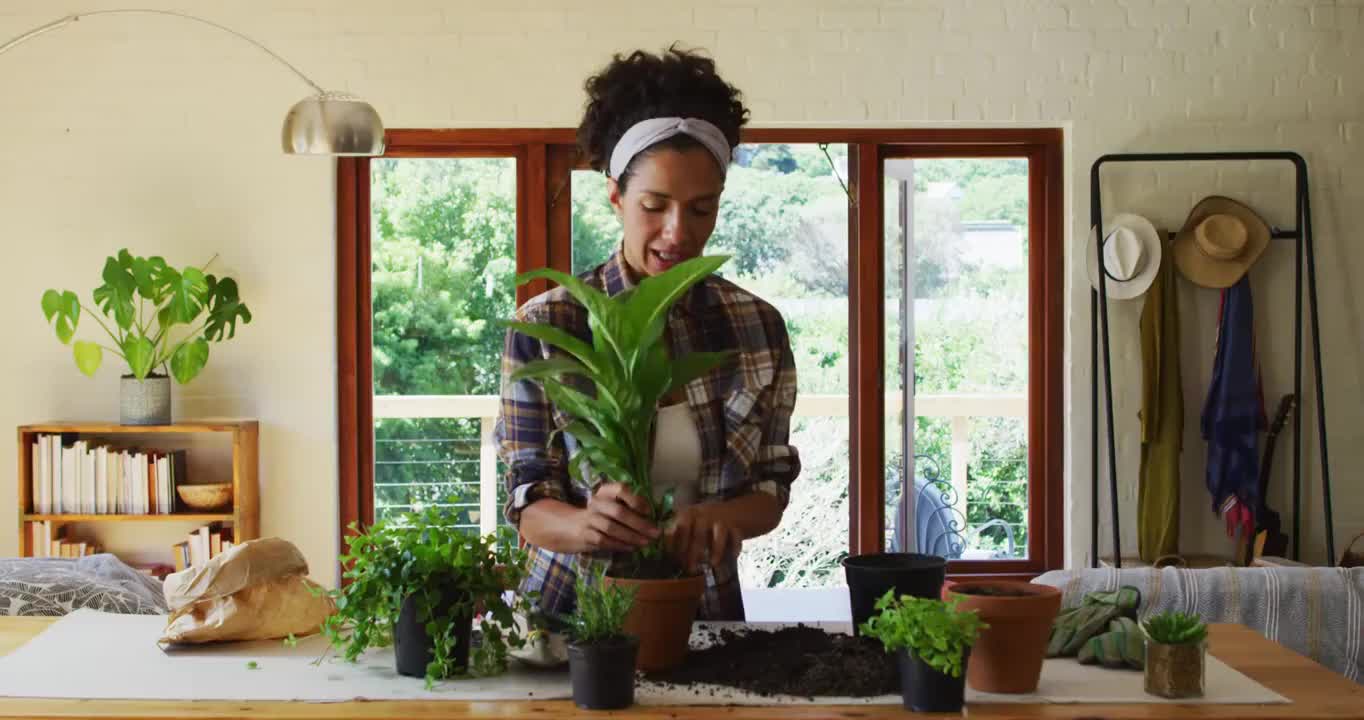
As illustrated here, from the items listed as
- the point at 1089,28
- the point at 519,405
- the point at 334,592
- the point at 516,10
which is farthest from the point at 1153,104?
the point at 334,592

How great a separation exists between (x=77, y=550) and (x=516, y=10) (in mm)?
2500

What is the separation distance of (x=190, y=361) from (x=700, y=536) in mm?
3450

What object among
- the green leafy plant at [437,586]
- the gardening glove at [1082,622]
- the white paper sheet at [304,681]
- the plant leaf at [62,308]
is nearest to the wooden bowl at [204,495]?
the plant leaf at [62,308]

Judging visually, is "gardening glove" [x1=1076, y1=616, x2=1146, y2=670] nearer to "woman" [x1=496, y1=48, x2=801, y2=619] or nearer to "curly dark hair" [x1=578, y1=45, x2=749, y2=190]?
"woman" [x1=496, y1=48, x2=801, y2=619]

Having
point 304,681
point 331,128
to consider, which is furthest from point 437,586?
point 331,128

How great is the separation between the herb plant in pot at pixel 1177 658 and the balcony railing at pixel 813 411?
362cm

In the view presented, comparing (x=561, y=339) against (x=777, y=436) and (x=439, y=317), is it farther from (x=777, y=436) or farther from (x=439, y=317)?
(x=439, y=317)

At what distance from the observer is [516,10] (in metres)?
5.03

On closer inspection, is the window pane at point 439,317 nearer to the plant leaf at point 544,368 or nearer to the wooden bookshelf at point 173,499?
the wooden bookshelf at point 173,499

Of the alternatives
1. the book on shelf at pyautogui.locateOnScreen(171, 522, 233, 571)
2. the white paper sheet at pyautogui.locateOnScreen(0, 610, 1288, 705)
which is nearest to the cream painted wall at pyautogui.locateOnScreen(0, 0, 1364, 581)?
the book on shelf at pyautogui.locateOnScreen(171, 522, 233, 571)

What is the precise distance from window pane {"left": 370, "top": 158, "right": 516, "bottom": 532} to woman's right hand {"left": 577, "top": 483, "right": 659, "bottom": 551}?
138 inches

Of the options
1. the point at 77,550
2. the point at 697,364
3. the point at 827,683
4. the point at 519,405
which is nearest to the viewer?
the point at 827,683

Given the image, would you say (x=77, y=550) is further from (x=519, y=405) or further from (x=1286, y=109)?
(x=1286, y=109)

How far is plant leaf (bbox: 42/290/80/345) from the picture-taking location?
4.77m
